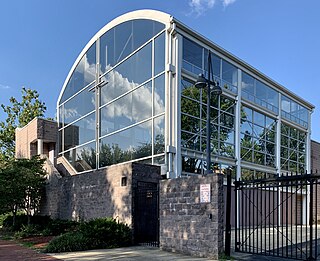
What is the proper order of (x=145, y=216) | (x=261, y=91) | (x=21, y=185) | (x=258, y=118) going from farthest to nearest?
(x=261, y=91), (x=258, y=118), (x=21, y=185), (x=145, y=216)

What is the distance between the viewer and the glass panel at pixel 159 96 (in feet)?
51.6

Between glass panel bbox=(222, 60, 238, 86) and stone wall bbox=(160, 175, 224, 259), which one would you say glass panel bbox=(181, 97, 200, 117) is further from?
stone wall bbox=(160, 175, 224, 259)

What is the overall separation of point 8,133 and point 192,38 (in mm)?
23640

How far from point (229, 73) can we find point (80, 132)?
1021cm

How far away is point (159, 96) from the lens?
15.9m

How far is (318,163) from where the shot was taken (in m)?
28.4

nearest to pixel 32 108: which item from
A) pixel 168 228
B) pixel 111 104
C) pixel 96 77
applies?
pixel 96 77

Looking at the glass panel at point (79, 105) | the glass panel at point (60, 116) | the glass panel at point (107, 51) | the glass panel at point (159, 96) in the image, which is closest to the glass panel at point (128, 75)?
the glass panel at point (107, 51)

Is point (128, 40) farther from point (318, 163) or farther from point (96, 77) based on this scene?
point (318, 163)

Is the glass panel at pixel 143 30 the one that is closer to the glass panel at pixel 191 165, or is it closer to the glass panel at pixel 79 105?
the glass panel at pixel 79 105

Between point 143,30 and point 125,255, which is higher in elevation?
point 143,30

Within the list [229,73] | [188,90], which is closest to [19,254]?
[188,90]

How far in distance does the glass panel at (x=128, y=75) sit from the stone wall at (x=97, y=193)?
197 inches

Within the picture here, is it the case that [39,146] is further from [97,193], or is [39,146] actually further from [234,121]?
[234,121]
